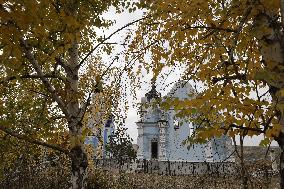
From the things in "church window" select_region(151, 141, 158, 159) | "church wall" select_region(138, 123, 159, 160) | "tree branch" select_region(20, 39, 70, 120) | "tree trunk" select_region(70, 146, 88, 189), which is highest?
"church wall" select_region(138, 123, 159, 160)

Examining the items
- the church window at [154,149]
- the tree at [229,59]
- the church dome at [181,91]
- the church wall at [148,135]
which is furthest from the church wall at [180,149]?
the tree at [229,59]

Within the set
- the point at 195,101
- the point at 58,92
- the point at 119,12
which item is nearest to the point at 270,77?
the point at 195,101

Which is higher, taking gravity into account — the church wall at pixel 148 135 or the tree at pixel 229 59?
the church wall at pixel 148 135

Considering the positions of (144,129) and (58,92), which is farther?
(144,129)

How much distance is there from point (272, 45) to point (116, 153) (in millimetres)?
33275

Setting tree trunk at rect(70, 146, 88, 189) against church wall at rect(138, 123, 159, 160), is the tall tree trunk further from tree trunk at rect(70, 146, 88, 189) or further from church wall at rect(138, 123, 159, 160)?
church wall at rect(138, 123, 159, 160)

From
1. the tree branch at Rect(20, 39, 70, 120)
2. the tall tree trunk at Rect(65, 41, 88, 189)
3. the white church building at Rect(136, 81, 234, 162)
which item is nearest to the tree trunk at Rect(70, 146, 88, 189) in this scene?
the tall tree trunk at Rect(65, 41, 88, 189)

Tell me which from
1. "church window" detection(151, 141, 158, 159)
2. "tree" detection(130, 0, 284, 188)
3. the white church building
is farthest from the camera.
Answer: "church window" detection(151, 141, 158, 159)

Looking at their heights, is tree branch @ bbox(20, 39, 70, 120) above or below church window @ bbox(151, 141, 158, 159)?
below

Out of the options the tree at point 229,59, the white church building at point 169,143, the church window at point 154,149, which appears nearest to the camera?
the tree at point 229,59

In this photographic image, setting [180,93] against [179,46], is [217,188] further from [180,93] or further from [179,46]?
[180,93]

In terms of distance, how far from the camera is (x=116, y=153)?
1419 inches

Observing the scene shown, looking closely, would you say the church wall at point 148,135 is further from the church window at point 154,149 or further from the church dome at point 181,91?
the church dome at point 181,91

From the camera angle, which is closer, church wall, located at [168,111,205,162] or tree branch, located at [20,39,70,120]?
tree branch, located at [20,39,70,120]
